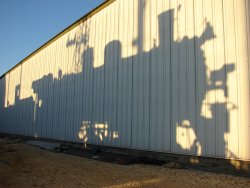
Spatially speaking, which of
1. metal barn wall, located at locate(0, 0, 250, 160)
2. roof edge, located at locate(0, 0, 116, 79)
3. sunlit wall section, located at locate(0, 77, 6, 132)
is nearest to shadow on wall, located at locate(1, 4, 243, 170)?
metal barn wall, located at locate(0, 0, 250, 160)

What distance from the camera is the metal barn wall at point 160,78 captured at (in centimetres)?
1001

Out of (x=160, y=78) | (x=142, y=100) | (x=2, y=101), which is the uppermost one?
(x=2, y=101)

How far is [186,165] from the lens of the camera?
11.0 m

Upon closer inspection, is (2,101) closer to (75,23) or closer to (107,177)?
(75,23)

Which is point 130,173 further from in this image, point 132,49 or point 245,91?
point 132,49

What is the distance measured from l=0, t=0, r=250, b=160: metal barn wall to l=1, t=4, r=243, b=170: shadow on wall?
4 centimetres

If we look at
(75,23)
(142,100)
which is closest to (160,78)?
(142,100)

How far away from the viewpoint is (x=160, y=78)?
12781 millimetres

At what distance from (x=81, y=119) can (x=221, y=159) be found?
1067cm

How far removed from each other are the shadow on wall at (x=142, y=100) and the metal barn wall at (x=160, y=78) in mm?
36

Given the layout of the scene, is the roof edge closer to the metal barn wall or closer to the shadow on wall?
the metal barn wall

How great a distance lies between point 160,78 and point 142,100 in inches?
59.8

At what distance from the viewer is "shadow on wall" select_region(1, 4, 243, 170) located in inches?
423

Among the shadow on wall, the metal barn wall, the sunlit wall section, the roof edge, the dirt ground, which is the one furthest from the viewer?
the sunlit wall section
